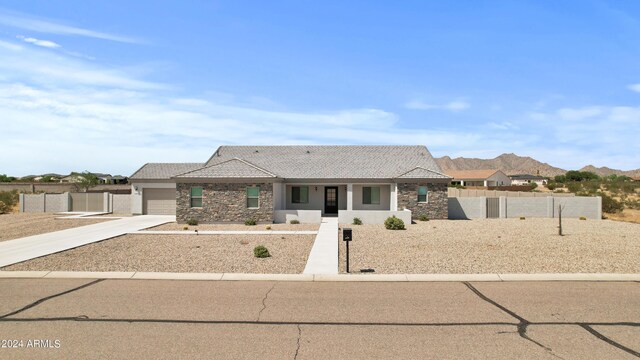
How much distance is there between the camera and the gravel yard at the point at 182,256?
12.6 meters

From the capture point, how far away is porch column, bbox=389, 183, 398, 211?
96.0 ft

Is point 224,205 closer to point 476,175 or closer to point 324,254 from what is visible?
point 324,254

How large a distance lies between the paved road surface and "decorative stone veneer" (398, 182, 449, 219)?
1830cm

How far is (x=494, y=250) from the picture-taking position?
16.0m

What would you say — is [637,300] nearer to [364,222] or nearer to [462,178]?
[364,222]

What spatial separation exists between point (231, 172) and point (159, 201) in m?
9.30

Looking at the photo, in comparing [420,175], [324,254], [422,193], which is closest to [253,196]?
[420,175]

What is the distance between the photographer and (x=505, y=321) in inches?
305

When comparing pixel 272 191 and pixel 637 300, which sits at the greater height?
pixel 272 191

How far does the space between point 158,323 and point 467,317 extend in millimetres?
5551

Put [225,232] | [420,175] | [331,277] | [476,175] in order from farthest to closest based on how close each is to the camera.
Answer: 1. [476,175]
2. [420,175]
3. [225,232]
4. [331,277]

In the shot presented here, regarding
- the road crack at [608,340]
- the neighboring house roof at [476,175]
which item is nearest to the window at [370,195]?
the road crack at [608,340]

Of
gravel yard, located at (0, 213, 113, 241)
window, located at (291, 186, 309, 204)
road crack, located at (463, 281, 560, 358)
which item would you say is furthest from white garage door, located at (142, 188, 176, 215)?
road crack, located at (463, 281, 560, 358)

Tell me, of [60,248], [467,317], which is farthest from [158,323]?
[60,248]
